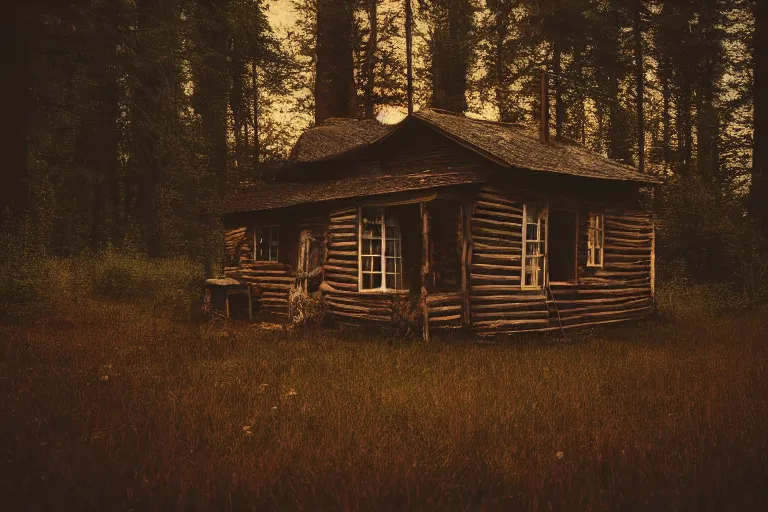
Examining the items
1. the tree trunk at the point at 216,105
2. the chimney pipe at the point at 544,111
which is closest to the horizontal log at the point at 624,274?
the chimney pipe at the point at 544,111

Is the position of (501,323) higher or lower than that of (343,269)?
lower

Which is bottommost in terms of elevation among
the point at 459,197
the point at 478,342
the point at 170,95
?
the point at 478,342

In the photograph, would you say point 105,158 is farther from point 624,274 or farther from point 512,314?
point 624,274

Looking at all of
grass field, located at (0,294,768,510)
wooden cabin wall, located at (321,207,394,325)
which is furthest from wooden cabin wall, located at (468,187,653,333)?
wooden cabin wall, located at (321,207,394,325)

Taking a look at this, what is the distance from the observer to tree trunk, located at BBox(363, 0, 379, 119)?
27.7 metres

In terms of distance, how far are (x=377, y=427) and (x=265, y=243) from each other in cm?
1264

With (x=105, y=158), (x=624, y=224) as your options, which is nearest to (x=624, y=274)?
(x=624, y=224)

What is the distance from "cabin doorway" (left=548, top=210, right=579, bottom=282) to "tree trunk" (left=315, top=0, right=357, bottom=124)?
526 inches

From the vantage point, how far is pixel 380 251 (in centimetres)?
1458

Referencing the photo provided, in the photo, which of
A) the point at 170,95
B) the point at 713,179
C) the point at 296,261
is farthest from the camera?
the point at 713,179

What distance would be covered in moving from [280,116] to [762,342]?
30316 millimetres

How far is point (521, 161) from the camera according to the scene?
13102mm

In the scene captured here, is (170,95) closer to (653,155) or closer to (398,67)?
(398,67)

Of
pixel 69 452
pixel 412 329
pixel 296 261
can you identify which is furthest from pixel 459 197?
pixel 69 452
